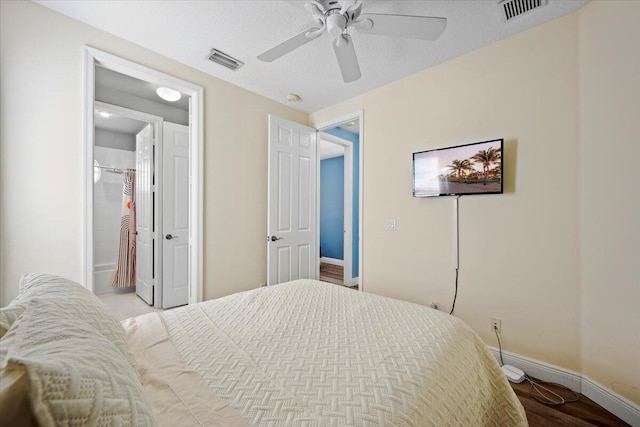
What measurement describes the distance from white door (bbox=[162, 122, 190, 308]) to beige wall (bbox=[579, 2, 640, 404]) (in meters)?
3.84

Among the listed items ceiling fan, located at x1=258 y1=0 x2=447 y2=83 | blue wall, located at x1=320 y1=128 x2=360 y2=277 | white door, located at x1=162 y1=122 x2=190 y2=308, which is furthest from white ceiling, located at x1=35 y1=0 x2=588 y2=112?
blue wall, located at x1=320 y1=128 x2=360 y2=277

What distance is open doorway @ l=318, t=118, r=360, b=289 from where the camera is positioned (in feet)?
14.7

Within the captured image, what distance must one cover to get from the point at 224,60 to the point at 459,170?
2.37 meters

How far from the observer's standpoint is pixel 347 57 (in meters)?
1.90

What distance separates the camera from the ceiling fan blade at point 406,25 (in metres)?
1.54

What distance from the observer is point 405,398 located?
830 mm

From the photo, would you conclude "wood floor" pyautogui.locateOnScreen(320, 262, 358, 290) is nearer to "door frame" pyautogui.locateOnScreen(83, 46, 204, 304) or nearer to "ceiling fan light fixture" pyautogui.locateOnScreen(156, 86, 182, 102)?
"door frame" pyautogui.locateOnScreen(83, 46, 204, 304)

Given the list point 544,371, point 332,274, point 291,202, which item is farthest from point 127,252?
point 544,371

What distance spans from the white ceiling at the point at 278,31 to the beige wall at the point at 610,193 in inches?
15.4

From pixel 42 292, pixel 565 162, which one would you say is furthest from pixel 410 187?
pixel 42 292

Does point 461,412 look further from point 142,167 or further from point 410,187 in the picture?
point 142,167

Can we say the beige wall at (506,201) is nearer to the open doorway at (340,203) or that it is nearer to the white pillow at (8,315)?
the open doorway at (340,203)

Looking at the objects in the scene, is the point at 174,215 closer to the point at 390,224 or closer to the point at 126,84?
the point at 126,84

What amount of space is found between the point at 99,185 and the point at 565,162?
18.6 ft
